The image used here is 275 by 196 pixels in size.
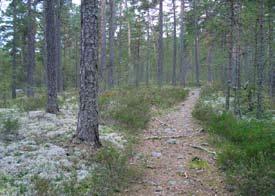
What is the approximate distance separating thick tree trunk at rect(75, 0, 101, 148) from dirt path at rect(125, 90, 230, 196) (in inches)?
56.2

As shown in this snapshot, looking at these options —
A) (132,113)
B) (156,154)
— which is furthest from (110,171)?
(132,113)

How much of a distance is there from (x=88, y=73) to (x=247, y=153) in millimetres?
4271

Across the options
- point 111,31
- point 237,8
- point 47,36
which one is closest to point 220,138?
point 237,8

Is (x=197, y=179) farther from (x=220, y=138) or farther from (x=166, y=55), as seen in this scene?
(x=166, y=55)

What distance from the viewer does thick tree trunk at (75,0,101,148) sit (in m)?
7.96

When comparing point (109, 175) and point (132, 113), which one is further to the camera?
point (132, 113)

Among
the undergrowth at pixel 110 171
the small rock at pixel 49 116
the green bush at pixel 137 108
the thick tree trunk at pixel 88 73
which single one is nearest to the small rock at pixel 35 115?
the small rock at pixel 49 116

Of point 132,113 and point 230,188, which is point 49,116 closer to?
point 132,113

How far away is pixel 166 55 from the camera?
51781 millimetres

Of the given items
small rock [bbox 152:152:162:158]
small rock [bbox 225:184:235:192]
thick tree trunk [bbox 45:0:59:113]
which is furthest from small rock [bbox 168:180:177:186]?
thick tree trunk [bbox 45:0:59:113]

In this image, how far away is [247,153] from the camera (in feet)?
24.1

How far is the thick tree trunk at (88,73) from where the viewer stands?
26.1ft

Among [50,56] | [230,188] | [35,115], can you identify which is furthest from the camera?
[50,56]

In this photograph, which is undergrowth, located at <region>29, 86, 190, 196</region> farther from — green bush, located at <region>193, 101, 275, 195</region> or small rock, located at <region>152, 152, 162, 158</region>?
green bush, located at <region>193, 101, 275, 195</region>
